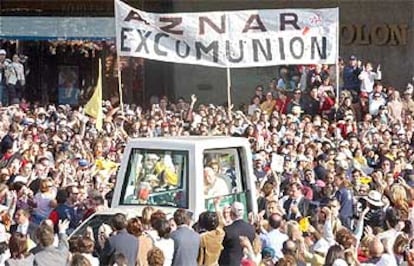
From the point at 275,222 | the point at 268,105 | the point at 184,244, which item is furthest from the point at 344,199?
the point at 268,105

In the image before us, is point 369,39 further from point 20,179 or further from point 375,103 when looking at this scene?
point 20,179

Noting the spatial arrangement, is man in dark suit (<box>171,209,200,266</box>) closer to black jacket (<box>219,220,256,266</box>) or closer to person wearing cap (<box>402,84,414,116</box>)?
black jacket (<box>219,220,256,266</box>)

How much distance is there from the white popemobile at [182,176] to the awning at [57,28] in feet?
59.7

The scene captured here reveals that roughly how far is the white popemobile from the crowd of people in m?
0.31

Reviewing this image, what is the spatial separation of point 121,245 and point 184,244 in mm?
572

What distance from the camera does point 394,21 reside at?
100 feet

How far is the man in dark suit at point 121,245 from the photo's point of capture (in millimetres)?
11883

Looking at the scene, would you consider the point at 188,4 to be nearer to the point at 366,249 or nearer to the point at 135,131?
the point at 135,131

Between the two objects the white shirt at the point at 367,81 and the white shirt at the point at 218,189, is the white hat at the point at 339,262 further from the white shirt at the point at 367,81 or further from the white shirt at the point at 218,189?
the white shirt at the point at 367,81

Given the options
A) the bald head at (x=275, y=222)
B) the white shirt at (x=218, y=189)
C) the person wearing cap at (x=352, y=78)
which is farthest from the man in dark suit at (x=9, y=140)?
the person wearing cap at (x=352, y=78)

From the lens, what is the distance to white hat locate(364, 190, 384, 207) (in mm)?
15922

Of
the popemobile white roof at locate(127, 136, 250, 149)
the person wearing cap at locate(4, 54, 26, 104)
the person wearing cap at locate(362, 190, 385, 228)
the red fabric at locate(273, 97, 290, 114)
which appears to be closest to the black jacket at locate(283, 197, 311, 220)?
the person wearing cap at locate(362, 190, 385, 228)

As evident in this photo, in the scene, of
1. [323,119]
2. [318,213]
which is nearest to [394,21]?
[323,119]

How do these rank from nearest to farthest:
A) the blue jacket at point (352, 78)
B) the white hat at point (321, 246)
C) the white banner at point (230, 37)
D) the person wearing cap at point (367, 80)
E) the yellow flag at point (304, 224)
A: 1. the white hat at point (321, 246)
2. the yellow flag at point (304, 224)
3. the white banner at point (230, 37)
4. the person wearing cap at point (367, 80)
5. the blue jacket at point (352, 78)
